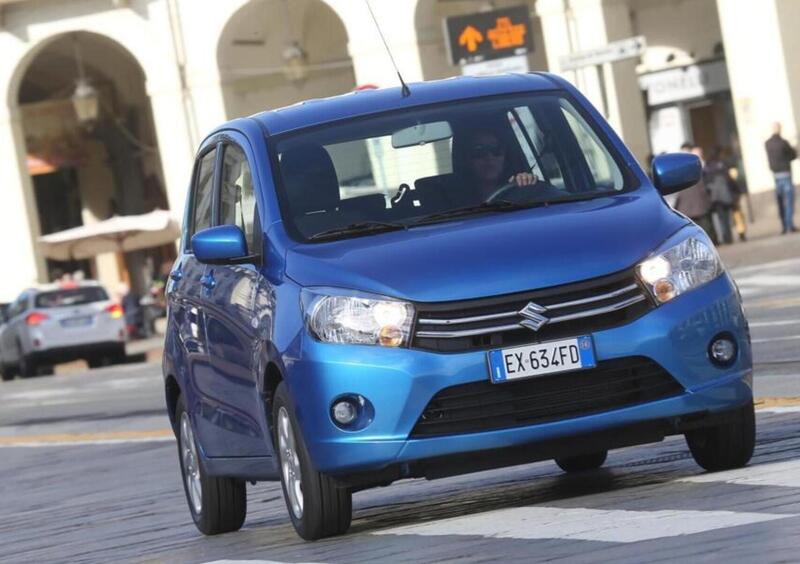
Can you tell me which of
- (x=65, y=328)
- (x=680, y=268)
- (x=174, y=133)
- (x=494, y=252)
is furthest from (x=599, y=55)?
(x=494, y=252)

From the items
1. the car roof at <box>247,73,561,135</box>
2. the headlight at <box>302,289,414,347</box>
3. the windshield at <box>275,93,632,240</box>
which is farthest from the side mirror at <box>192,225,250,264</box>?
the headlight at <box>302,289,414,347</box>

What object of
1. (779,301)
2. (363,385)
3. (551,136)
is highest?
(551,136)

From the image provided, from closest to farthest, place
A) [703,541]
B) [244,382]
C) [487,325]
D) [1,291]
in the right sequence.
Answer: [703,541], [487,325], [244,382], [1,291]

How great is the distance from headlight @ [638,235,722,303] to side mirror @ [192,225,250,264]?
1795 mm

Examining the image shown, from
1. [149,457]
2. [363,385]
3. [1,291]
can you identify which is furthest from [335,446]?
[1,291]

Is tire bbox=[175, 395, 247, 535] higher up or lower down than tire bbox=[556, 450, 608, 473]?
higher up

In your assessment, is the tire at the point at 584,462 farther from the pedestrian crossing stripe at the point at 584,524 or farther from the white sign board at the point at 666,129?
the white sign board at the point at 666,129

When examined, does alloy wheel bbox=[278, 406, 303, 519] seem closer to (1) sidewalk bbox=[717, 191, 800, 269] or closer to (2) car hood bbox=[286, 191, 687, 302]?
(2) car hood bbox=[286, 191, 687, 302]

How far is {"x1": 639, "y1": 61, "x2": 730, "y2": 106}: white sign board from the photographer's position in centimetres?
4441

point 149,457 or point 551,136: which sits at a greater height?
point 551,136

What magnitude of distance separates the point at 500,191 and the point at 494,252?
37.4 inches

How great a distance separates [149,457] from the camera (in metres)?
17.3

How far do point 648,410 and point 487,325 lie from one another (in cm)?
69

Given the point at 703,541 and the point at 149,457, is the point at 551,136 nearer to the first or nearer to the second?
the point at 703,541
